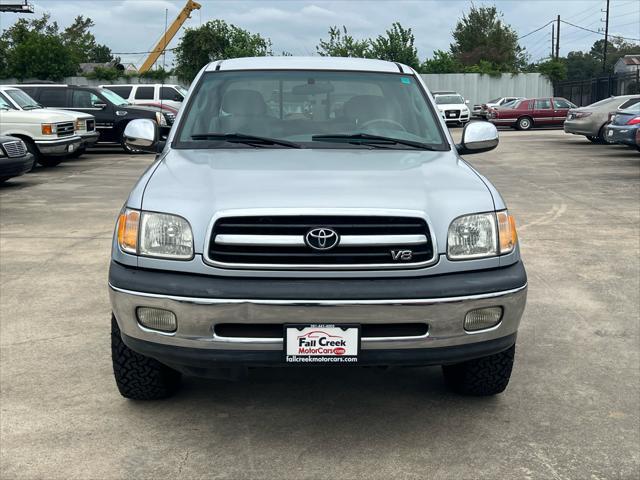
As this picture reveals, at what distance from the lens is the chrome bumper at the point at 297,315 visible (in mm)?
3252

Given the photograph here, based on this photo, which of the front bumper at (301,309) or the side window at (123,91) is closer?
the front bumper at (301,309)

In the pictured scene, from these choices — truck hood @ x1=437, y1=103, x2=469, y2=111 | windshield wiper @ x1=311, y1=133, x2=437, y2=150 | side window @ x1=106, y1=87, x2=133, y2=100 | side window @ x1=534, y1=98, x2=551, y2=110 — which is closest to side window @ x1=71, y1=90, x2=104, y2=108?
side window @ x1=106, y1=87, x2=133, y2=100

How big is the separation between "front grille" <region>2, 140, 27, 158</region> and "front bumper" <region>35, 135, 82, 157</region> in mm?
2584

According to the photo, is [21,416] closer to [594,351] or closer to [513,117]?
[594,351]

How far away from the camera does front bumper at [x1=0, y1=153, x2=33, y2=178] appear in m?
12.5

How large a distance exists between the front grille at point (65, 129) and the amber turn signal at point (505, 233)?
45.1 ft

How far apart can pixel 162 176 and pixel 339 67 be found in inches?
67.6

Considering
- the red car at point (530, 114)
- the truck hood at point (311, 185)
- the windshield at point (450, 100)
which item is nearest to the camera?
the truck hood at point (311, 185)

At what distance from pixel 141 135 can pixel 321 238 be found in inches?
79.4

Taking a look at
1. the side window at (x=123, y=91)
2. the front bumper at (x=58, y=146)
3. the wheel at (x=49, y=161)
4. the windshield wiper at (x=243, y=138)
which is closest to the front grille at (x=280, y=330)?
the windshield wiper at (x=243, y=138)

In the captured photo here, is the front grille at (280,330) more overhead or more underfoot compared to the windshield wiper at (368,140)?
more underfoot

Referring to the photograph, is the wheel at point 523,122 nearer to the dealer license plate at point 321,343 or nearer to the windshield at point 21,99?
the windshield at point 21,99

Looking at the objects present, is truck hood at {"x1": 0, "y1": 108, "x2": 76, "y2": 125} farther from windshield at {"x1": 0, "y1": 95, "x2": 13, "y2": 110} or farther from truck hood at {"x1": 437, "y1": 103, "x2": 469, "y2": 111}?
truck hood at {"x1": 437, "y1": 103, "x2": 469, "y2": 111}

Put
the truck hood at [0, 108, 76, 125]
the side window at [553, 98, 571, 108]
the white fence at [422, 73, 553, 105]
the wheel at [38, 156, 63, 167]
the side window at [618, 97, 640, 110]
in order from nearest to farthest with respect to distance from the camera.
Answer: the truck hood at [0, 108, 76, 125]
the wheel at [38, 156, 63, 167]
the side window at [618, 97, 640, 110]
the side window at [553, 98, 571, 108]
the white fence at [422, 73, 553, 105]
